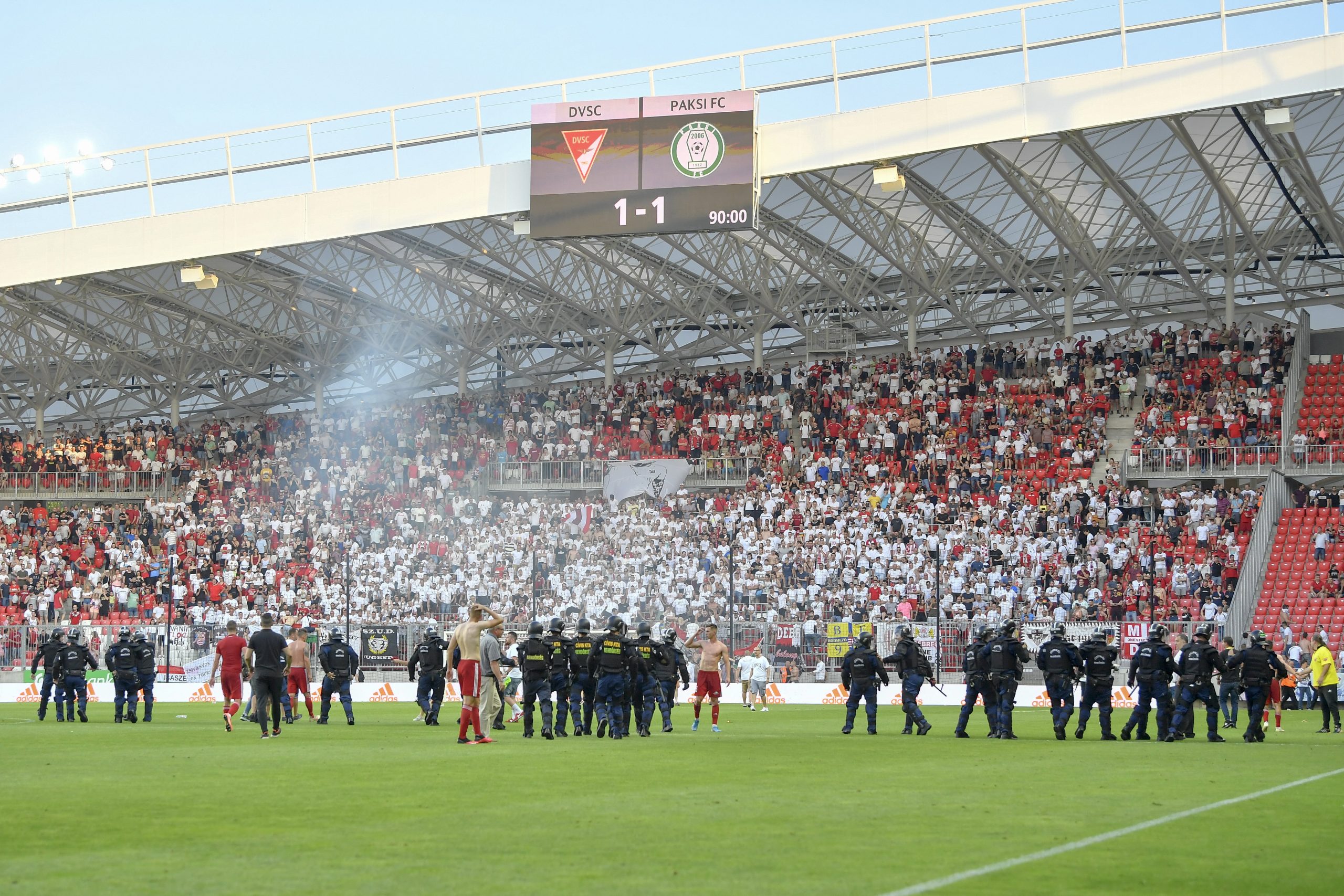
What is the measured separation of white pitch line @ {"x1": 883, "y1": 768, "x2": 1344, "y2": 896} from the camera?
780 centimetres

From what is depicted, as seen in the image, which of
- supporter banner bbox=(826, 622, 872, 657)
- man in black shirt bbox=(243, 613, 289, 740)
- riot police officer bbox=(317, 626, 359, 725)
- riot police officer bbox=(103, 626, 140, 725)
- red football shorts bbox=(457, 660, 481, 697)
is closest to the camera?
red football shorts bbox=(457, 660, 481, 697)

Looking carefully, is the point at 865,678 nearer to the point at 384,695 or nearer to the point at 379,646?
the point at 384,695

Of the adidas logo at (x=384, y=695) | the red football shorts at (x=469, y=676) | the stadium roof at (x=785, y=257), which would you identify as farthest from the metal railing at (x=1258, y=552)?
the red football shorts at (x=469, y=676)

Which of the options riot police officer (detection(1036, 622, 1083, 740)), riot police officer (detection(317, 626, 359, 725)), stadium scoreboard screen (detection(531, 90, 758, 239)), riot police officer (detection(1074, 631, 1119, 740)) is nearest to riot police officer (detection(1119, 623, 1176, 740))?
riot police officer (detection(1074, 631, 1119, 740))

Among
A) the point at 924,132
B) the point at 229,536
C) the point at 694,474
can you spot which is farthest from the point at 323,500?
the point at 924,132

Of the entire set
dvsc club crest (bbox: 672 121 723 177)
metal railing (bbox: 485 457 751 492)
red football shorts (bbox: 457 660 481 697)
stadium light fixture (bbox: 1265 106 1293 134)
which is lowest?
red football shorts (bbox: 457 660 481 697)

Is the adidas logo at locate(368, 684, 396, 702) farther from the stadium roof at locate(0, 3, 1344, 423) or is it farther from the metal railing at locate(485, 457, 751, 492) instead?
the metal railing at locate(485, 457, 751, 492)

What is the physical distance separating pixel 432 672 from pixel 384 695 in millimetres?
11119

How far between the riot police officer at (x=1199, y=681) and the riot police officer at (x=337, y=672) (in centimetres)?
A: 1239

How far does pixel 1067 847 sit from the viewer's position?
30.3 ft

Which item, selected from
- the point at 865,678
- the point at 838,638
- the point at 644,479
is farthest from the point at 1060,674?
the point at 644,479

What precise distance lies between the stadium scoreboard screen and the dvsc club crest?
2cm

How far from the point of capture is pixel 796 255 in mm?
45562

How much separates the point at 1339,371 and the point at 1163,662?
85.8 ft
